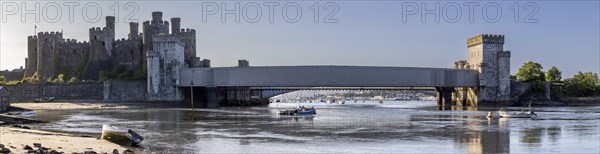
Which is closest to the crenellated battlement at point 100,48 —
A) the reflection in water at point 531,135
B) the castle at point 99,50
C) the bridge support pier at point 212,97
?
the castle at point 99,50

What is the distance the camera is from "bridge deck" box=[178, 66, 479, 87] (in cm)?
10669

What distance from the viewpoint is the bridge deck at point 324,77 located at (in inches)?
4200

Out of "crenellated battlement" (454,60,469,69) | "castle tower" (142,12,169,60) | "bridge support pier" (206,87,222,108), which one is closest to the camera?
"bridge support pier" (206,87,222,108)

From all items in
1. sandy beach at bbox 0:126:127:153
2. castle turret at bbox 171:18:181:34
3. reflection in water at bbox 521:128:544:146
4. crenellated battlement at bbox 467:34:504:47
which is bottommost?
reflection in water at bbox 521:128:544:146

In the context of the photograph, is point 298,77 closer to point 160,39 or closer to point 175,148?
point 160,39

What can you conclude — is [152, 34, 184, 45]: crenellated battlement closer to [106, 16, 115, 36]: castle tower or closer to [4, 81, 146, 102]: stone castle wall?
[4, 81, 146, 102]: stone castle wall

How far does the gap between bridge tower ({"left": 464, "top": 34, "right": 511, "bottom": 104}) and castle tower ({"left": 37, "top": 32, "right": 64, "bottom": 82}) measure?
7137 centimetres

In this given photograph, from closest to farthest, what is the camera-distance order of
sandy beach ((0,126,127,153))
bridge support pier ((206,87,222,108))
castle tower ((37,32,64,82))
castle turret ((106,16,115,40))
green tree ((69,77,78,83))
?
sandy beach ((0,126,127,153)) < green tree ((69,77,78,83)) < bridge support pier ((206,87,222,108)) < castle tower ((37,32,64,82)) < castle turret ((106,16,115,40))

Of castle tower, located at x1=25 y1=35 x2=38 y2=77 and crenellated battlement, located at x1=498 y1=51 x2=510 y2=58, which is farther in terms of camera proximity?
castle tower, located at x1=25 y1=35 x2=38 y2=77

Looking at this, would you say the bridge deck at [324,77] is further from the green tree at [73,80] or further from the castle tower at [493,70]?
the green tree at [73,80]

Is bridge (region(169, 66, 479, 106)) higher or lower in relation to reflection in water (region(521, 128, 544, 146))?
higher

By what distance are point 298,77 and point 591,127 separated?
6404 centimetres

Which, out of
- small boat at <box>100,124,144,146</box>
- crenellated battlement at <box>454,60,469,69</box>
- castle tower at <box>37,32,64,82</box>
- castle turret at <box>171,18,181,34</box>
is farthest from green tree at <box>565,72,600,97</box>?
small boat at <box>100,124,144,146</box>

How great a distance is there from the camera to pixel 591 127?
4672 centimetres
